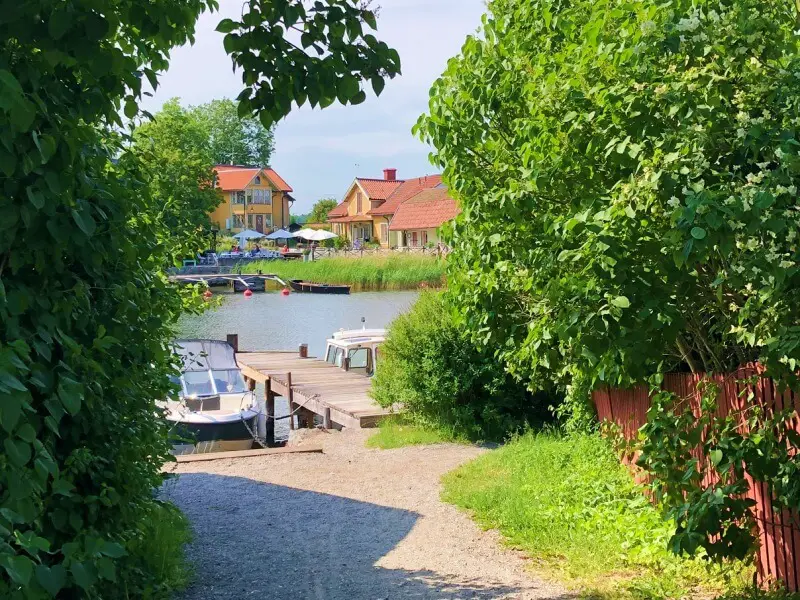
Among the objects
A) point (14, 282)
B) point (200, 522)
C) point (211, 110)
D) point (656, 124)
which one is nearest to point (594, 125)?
point (656, 124)

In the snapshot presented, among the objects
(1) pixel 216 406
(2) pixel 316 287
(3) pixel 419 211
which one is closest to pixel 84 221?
(1) pixel 216 406

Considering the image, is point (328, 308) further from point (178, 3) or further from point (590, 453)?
point (178, 3)

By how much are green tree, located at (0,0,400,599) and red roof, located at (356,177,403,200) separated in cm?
8459

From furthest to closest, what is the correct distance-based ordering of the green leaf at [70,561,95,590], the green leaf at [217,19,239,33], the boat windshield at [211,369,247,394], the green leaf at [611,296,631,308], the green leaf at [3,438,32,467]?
1. the boat windshield at [211,369,247,394]
2. the green leaf at [611,296,631,308]
3. the green leaf at [217,19,239,33]
4. the green leaf at [70,561,95,590]
5. the green leaf at [3,438,32,467]

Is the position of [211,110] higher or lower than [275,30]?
higher

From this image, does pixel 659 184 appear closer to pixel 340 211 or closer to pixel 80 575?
pixel 80 575

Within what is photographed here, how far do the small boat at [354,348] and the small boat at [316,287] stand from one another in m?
34.5

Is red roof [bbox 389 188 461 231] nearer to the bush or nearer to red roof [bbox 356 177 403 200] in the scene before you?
red roof [bbox 356 177 403 200]

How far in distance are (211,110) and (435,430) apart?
99.1 m

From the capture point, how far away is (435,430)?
49.0ft

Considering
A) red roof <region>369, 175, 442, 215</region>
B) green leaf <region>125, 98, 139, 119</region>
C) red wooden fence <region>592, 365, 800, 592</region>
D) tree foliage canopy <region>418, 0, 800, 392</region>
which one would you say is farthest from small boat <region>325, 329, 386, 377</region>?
red roof <region>369, 175, 442, 215</region>

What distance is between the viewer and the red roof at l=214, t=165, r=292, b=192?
334ft

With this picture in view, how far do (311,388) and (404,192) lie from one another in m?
66.4

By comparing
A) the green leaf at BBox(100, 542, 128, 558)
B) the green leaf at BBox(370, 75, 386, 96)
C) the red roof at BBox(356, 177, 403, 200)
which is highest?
the red roof at BBox(356, 177, 403, 200)
